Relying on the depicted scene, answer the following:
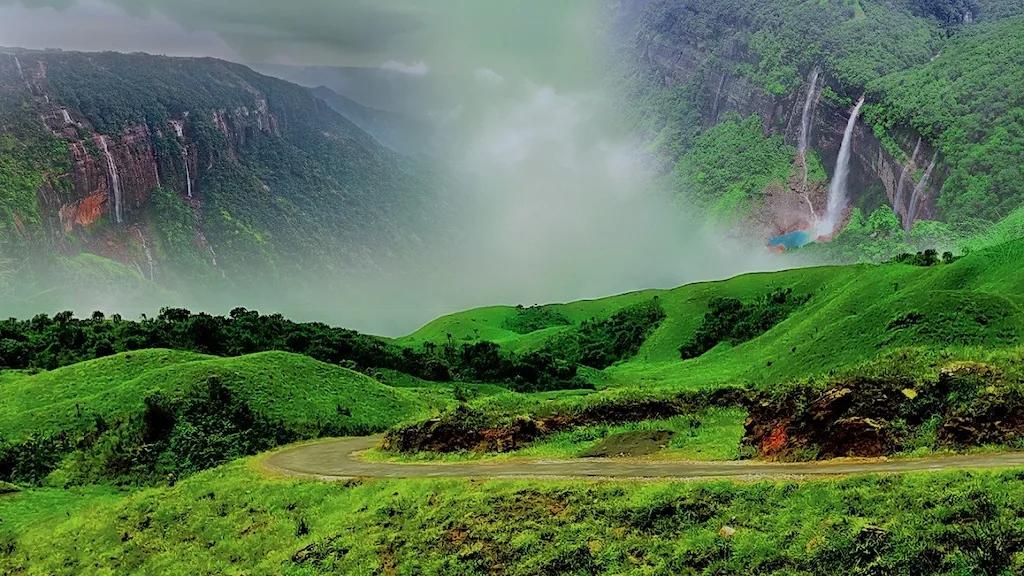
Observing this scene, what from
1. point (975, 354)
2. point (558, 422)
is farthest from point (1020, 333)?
point (558, 422)

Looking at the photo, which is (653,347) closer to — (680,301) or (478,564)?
(680,301)

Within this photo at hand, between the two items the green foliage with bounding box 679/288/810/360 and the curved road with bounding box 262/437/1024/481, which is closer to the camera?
the curved road with bounding box 262/437/1024/481

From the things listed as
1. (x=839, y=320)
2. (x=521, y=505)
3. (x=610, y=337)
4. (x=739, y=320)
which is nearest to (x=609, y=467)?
(x=521, y=505)

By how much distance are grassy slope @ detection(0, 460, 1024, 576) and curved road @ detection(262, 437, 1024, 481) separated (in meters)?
2.08

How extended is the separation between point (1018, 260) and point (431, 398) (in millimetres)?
63971

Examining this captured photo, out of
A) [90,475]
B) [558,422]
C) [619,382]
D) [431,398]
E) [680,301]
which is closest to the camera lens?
[558,422]

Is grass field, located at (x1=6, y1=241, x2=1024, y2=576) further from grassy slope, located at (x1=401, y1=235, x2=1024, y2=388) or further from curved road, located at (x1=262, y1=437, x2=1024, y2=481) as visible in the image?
curved road, located at (x1=262, y1=437, x2=1024, y2=481)

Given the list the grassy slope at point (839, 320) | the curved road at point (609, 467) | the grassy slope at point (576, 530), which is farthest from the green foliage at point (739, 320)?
the grassy slope at point (576, 530)

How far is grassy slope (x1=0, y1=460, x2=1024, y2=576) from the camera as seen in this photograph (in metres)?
15.2

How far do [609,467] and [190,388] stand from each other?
43750 mm

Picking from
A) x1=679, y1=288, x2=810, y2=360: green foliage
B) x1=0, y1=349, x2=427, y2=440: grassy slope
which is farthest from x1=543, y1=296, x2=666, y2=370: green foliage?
x1=0, y1=349, x2=427, y2=440: grassy slope

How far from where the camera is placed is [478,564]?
65.9ft

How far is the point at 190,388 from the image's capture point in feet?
193

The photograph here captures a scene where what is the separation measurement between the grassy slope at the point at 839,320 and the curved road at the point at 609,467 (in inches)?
1292
